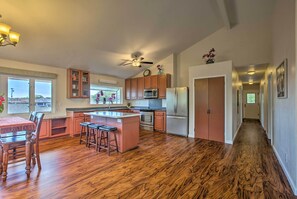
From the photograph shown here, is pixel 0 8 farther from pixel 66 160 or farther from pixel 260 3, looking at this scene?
pixel 260 3

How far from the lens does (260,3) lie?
418 cm

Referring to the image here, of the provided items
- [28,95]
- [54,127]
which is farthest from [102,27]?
[54,127]

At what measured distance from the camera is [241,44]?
502 cm

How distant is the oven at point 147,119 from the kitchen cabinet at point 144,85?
0.77 meters

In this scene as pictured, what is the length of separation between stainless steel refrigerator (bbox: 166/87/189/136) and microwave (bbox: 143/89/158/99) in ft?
2.33

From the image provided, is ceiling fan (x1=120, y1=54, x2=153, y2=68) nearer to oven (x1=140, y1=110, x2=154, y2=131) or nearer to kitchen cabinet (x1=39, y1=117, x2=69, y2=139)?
oven (x1=140, y1=110, x2=154, y2=131)

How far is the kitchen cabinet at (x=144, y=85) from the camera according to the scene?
617 cm

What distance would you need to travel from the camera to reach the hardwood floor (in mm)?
2131

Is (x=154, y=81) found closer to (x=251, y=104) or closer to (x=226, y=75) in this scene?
(x=226, y=75)

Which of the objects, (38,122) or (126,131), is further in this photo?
(126,131)

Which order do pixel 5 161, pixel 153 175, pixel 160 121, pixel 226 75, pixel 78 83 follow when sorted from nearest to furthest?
pixel 5 161 < pixel 153 175 < pixel 226 75 < pixel 78 83 < pixel 160 121

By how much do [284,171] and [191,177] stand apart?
1.67 meters

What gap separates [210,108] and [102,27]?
380cm

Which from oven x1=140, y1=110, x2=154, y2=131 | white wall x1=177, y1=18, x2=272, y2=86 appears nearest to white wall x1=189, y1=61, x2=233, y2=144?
white wall x1=177, y1=18, x2=272, y2=86
